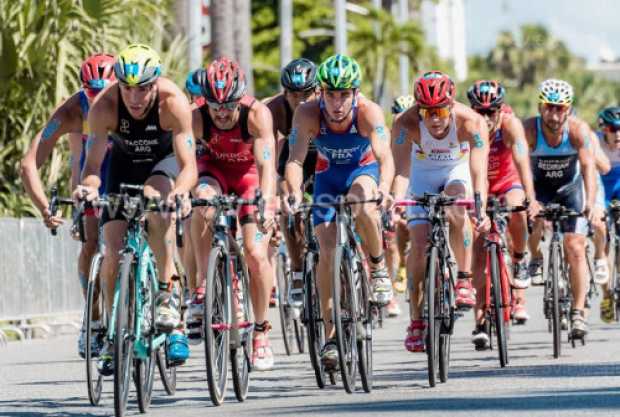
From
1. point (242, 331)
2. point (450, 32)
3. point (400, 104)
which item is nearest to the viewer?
point (242, 331)

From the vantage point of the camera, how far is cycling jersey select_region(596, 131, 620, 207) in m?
18.6

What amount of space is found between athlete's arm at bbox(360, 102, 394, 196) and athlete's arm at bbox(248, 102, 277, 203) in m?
0.64

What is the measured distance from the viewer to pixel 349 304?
457 inches

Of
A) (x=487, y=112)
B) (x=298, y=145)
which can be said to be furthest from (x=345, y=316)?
(x=487, y=112)

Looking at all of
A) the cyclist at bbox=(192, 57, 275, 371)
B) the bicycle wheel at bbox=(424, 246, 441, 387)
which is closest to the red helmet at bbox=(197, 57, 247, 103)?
the cyclist at bbox=(192, 57, 275, 371)

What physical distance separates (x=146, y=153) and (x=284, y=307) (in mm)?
4620

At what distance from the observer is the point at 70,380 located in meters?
13.8

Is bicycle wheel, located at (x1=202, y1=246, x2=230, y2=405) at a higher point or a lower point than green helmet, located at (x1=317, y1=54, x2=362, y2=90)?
lower

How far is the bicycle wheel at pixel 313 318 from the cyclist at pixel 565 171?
12.3 feet

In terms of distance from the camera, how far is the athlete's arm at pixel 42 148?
1188 centimetres

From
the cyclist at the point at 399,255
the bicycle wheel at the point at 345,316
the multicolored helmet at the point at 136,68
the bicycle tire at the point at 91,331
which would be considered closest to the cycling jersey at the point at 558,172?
the cyclist at the point at 399,255

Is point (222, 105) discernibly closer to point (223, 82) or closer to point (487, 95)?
point (223, 82)

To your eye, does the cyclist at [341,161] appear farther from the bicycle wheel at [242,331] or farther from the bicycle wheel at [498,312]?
the bicycle wheel at [498,312]

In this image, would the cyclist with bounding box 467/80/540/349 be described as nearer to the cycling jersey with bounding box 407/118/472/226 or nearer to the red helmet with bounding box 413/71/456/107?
the cycling jersey with bounding box 407/118/472/226
